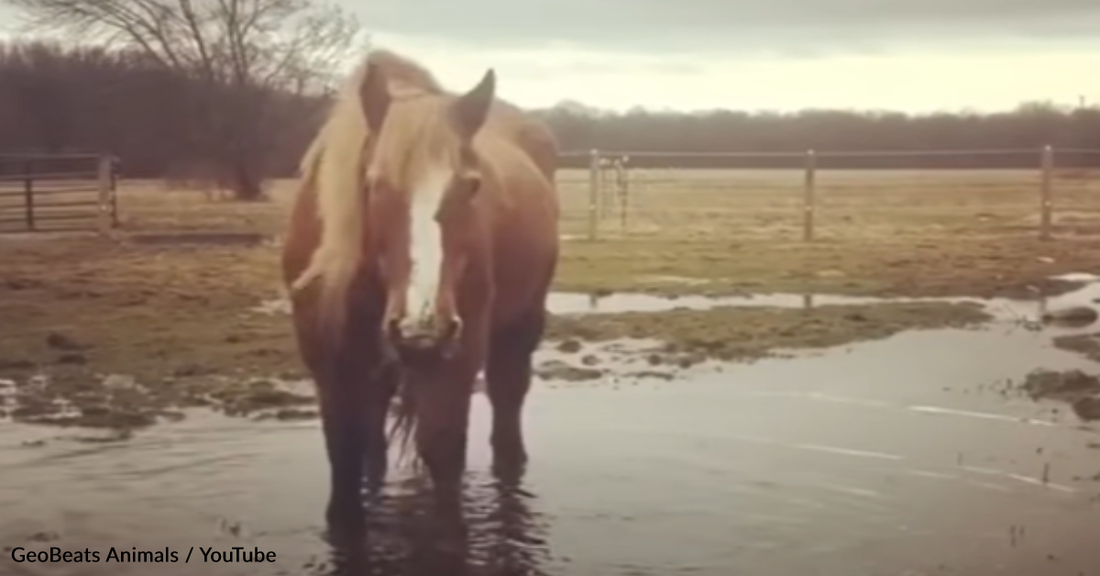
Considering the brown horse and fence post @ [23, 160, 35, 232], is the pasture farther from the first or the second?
the brown horse

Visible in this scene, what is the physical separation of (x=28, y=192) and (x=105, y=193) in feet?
2.81

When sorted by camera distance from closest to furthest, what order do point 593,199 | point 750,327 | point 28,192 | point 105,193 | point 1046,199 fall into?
point 750,327 < point 105,193 < point 28,192 < point 593,199 < point 1046,199

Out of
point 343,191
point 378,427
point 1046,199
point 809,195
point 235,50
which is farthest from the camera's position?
point 809,195

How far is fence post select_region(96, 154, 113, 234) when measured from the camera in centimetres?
810

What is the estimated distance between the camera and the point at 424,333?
259 centimetres

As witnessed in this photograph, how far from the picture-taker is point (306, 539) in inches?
128

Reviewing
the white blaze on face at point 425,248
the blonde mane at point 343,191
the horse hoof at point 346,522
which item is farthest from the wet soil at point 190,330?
the white blaze on face at point 425,248

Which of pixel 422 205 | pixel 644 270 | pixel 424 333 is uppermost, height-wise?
pixel 422 205

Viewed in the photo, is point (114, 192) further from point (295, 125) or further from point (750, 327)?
point (750, 327)

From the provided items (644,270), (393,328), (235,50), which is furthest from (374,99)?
(644,270)

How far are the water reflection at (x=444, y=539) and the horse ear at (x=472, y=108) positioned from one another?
0.93 meters

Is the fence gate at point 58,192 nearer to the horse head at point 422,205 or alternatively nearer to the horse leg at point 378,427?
the horse leg at point 378,427

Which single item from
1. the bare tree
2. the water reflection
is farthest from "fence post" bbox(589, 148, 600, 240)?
the water reflection

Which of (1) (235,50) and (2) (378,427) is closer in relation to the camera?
(2) (378,427)
